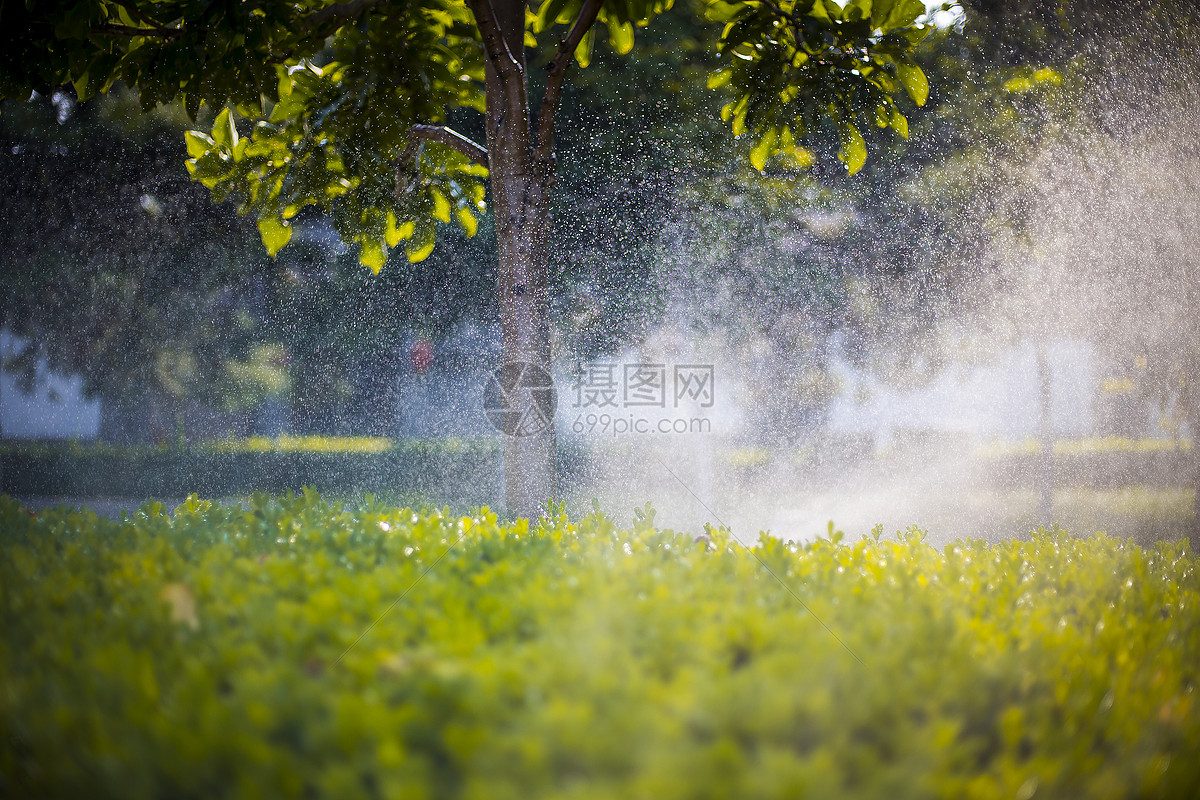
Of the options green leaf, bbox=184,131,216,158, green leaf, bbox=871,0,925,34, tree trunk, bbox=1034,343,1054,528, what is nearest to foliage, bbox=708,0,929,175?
green leaf, bbox=871,0,925,34

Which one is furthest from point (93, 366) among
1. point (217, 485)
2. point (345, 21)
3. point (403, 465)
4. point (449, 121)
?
point (345, 21)

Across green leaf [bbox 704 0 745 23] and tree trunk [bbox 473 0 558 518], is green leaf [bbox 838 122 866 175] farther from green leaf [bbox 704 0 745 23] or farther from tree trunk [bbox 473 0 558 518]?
tree trunk [bbox 473 0 558 518]

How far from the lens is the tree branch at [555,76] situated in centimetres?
461

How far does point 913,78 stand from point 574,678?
4.19 metres

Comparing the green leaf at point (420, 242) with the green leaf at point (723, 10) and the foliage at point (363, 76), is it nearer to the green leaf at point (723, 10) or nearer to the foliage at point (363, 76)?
the foliage at point (363, 76)

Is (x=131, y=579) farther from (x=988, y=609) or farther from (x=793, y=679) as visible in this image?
(x=988, y=609)

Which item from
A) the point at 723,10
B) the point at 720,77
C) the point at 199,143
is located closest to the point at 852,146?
A: the point at 720,77

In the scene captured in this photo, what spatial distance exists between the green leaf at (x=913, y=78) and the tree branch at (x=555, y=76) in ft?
5.92

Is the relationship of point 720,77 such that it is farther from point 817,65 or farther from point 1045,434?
point 1045,434

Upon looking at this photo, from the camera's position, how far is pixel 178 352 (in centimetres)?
1464

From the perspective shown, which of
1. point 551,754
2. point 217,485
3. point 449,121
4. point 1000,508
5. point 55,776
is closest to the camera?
point 551,754

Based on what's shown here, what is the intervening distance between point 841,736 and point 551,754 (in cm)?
54

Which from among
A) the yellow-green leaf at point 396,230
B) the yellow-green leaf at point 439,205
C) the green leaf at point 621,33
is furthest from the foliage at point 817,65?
the yellow-green leaf at point 396,230

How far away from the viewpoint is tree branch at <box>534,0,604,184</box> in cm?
461
